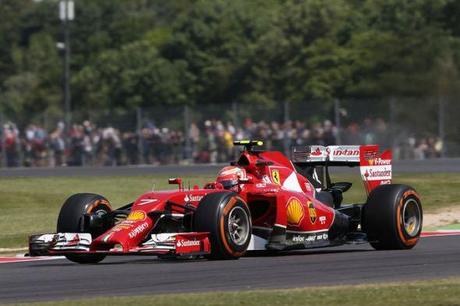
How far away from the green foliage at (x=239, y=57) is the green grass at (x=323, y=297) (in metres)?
32.3

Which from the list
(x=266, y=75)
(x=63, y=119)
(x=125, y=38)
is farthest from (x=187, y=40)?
(x=63, y=119)

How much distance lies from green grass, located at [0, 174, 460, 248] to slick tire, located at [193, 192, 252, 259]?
18.9 feet

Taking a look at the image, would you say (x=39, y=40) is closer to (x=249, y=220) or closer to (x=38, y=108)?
(x=38, y=108)

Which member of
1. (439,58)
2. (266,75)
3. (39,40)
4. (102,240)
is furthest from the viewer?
(39,40)

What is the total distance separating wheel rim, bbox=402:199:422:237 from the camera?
15.5m

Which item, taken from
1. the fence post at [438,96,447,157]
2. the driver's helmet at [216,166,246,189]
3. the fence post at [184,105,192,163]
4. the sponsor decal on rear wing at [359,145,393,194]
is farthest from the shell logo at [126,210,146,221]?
the fence post at [184,105,192,163]

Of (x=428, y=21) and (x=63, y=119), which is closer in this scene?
(x=63, y=119)

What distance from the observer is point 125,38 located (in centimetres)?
8938

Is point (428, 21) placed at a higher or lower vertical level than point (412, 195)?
higher

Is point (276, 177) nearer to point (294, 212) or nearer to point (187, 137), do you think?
point (294, 212)

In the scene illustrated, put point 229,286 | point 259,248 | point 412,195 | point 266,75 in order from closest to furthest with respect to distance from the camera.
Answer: point 229,286, point 259,248, point 412,195, point 266,75

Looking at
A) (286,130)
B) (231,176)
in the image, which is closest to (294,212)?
(231,176)

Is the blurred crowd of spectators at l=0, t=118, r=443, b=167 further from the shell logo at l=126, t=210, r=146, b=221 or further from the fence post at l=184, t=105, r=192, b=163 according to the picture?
the shell logo at l=126, t=210, r=146, b=221

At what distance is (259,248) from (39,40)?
74634 millimetres
